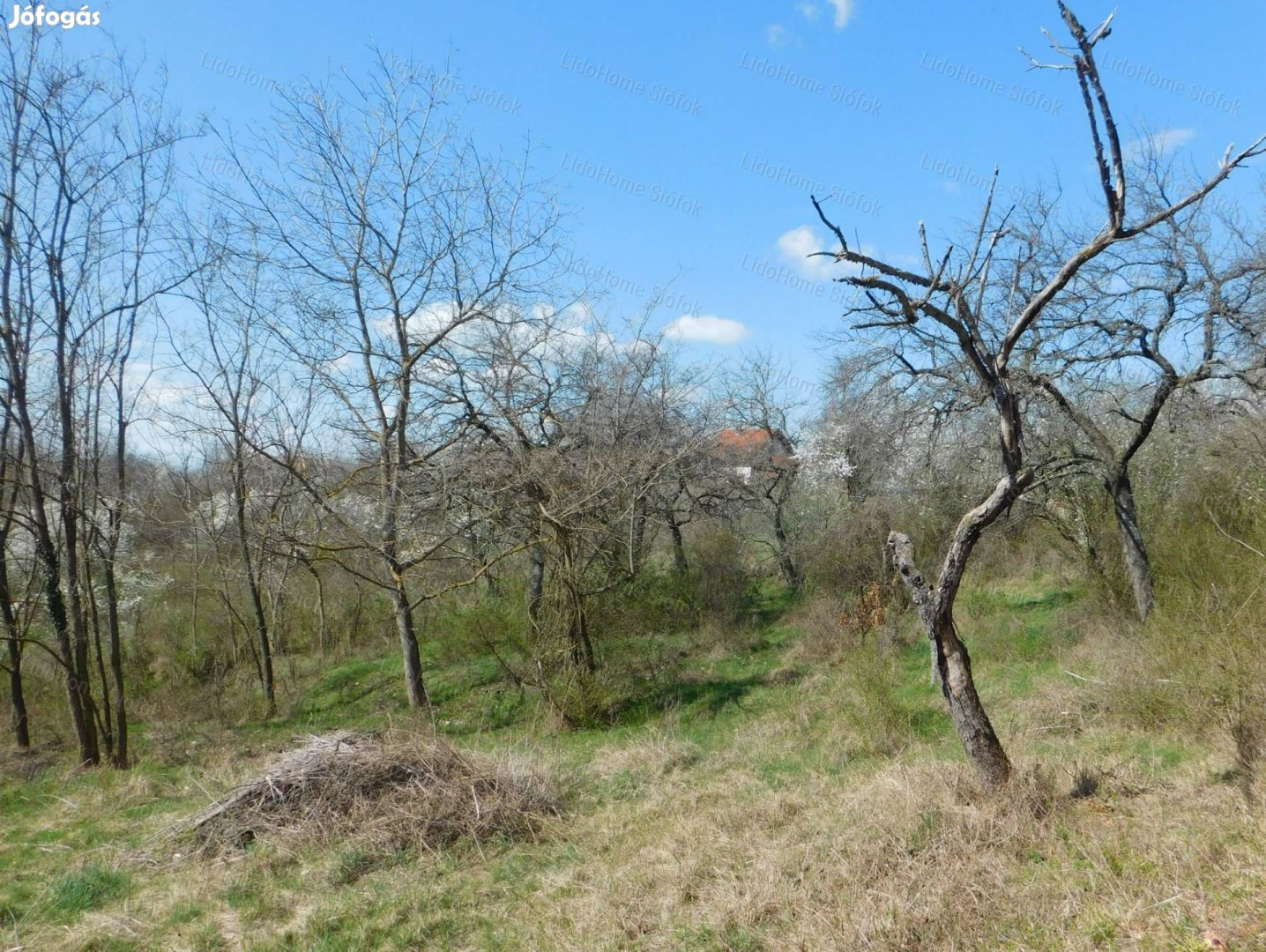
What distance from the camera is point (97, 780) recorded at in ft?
30.1

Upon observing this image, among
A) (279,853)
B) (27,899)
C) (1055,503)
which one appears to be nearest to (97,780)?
(27,899)

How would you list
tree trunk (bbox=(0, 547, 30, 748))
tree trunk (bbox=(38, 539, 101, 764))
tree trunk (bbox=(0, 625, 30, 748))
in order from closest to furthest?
1. tree trunk (bbox=(38, 539, 101, 764))
2. tree trunk (bbox=(0, 547, 30, 748))
3. tree trunk (bbox=(0, 625, 30, 748))

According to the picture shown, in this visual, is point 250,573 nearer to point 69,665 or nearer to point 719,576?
point 69,665

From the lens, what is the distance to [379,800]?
6387 mm

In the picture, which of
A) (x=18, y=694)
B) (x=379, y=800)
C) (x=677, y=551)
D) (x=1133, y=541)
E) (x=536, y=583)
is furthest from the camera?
(x=677, y=551)

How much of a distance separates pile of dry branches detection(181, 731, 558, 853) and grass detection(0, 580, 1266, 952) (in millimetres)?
209

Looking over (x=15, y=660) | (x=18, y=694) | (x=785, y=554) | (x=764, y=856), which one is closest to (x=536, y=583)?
(x=785, y=554)

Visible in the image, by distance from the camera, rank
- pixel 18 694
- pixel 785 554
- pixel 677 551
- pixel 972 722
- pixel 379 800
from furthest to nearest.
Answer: pixel 785 554 → pixel 677 551 → pixel 18 694 → pixel 379 800 → pixel 972 722

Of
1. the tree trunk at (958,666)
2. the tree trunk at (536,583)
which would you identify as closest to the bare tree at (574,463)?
the tree trunk at (536,583)

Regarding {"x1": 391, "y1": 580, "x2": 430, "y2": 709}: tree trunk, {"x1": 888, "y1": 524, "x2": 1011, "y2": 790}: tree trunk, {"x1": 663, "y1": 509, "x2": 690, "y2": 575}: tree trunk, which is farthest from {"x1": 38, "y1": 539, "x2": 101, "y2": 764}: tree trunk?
{"x1": 888, "y1": 524, "x2": 1011, "y2": 790}: tree trunk

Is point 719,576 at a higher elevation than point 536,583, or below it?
below

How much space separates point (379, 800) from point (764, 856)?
135 inches

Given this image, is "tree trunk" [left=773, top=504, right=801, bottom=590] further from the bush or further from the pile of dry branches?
the pile of dry branches

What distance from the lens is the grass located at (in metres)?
3.61
